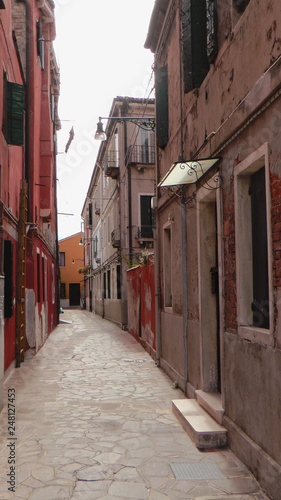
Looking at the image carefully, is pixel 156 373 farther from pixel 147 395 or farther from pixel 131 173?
pixel 131 173

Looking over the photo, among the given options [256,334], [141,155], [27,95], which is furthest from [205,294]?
[141,155]

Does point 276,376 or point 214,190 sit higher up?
point 214,190

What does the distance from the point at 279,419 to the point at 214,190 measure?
3010 mm

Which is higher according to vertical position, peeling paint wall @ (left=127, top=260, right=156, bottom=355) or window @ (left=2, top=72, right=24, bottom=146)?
window @ (left=2, top=72, right=24, bottom=146)

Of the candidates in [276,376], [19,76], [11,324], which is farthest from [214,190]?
[19,76]

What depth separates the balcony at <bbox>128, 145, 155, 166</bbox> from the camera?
19797mm

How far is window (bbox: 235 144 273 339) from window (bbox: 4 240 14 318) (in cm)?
577

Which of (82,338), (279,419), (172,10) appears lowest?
(82,338)

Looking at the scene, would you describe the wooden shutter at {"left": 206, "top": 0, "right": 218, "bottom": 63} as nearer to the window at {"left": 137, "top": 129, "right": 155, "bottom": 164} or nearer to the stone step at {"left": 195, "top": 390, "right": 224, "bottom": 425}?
the stone step at {"left": 195, "top": 390, "right": 224, "bottom": 425}

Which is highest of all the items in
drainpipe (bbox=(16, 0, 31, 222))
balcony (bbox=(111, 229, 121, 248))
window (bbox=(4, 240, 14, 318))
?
drainpipe (bbox=(16, 0, 31, 222))

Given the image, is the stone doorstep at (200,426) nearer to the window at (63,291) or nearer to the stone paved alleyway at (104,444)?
the stone paved alleyway at (104,444)

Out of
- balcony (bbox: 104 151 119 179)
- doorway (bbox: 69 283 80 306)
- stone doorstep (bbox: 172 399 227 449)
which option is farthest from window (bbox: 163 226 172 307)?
doorway (bbox: 69 283 80 306)

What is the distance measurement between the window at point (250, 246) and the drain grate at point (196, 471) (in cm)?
132

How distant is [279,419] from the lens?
3.57 m
